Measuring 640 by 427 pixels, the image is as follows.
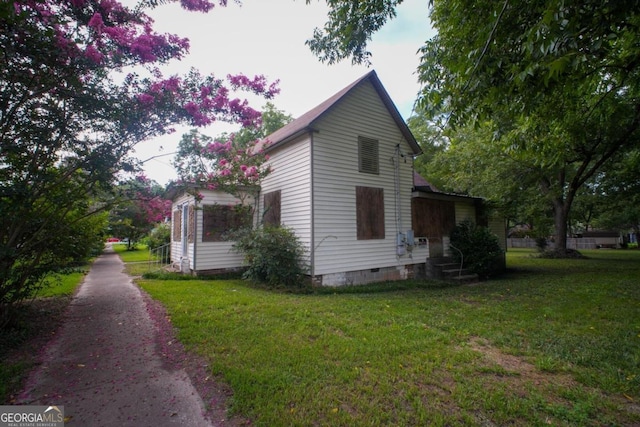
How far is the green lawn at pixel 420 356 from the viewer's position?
8.57ft

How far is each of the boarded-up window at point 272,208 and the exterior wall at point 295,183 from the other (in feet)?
0.60

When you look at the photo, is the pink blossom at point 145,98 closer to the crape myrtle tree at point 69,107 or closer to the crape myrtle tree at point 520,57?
the crape myrtle tree at point 69,107

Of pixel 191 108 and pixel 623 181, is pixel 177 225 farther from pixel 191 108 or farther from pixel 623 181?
pixel 623 181

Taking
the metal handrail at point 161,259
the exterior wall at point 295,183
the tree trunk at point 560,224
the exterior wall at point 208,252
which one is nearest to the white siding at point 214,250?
the exterior wall at point 208,252

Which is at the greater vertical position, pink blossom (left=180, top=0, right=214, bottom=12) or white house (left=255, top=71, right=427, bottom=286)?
pink blossom (left=180, top=0, right=214, bottom=12)

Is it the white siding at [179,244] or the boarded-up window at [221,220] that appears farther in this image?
the white siding at [179,244]

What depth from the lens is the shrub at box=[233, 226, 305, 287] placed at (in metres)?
8.09

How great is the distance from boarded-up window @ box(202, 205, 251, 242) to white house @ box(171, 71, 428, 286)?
3 cm

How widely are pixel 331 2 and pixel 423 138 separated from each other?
19.1 metres

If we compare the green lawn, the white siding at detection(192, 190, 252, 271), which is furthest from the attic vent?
the white siding at detection(192, 190, 252, 271)

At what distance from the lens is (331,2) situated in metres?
5.83

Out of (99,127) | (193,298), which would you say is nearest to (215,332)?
(193,298)

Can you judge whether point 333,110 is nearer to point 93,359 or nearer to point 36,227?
point 36,227

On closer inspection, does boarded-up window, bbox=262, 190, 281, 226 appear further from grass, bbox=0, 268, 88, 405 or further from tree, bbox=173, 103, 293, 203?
grass, bbox=0, 268, 88, 405
